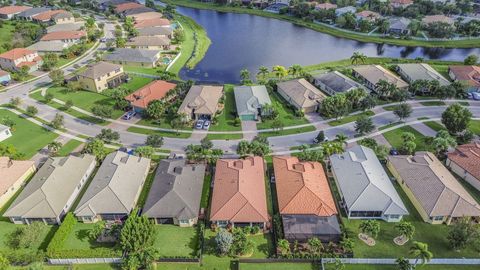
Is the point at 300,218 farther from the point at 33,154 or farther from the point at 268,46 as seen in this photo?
the point at 268,46

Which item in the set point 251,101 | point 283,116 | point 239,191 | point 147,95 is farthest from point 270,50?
point 239,191

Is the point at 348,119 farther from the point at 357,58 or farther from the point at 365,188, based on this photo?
the point at 357,58

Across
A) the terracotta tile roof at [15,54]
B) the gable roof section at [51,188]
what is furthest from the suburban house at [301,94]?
the terracotta tile roof at [15,54]

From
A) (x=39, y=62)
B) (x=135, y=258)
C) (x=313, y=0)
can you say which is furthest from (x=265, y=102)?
Answer: (x=313, y=0)

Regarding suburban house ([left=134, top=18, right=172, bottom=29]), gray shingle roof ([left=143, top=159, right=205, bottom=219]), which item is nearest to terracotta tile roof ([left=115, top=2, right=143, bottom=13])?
suburban house ([left=134, top=18, right=172, bottom=29])

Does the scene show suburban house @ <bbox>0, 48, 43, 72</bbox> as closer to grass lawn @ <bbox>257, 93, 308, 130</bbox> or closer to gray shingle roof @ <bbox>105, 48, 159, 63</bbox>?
gray shingle roof @ <bbox>105, 48, 159, 63</bbox>

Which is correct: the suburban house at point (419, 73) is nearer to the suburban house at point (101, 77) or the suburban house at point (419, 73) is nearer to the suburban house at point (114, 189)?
the suburban house at point (114, 189)
